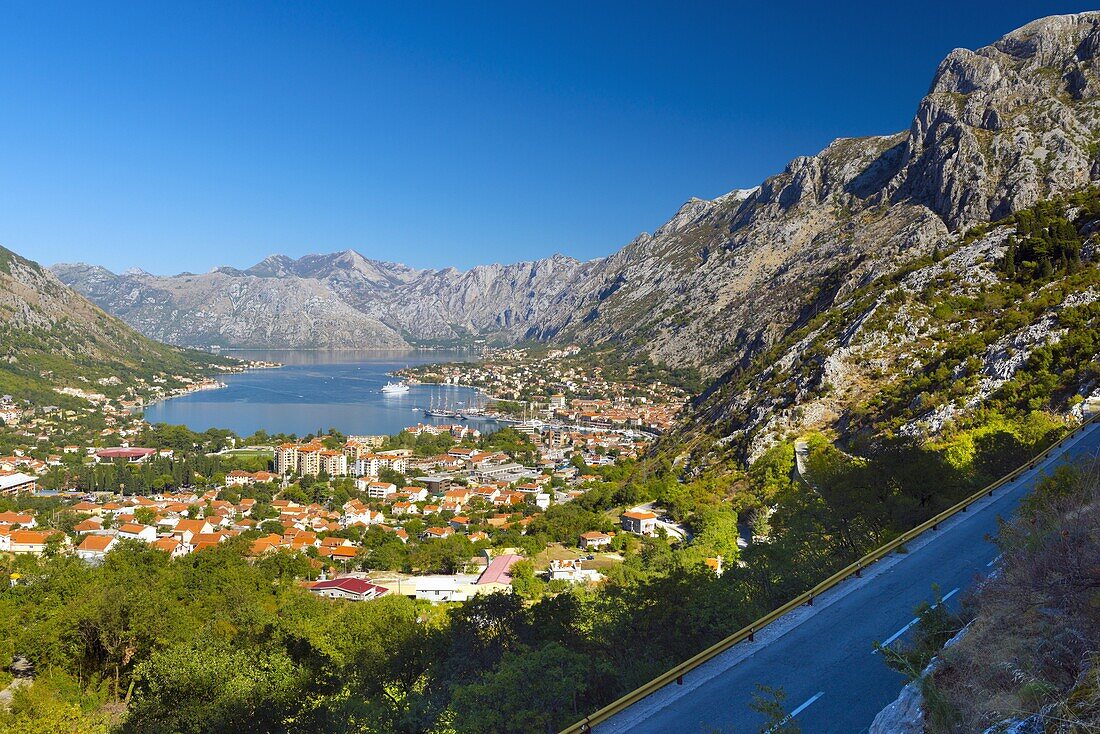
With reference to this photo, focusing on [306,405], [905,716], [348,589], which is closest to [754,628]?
[905,716]

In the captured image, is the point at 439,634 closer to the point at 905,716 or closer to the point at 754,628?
the point at 754,628

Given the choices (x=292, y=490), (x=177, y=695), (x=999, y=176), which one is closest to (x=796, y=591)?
(x=177, y=695)

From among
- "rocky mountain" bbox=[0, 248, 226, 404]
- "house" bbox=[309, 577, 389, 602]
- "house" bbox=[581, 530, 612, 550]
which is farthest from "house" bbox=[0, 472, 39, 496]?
"rocky mountain" bbox=[0, 248, 226, 404]

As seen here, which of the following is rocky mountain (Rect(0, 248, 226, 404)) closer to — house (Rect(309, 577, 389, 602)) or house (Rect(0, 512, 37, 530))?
house (Rect(0, 512, 37, 530))

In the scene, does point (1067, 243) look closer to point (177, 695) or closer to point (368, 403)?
point (177, 695)

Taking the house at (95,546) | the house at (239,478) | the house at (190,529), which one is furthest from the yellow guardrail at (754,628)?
the house at (239,478)

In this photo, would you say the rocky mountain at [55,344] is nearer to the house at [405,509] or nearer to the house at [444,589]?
the house at [405,509]

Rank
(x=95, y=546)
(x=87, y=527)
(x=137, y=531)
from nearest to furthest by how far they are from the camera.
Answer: (x=95, y=546) < (x=137, y=531) < (x=87, y=527)
